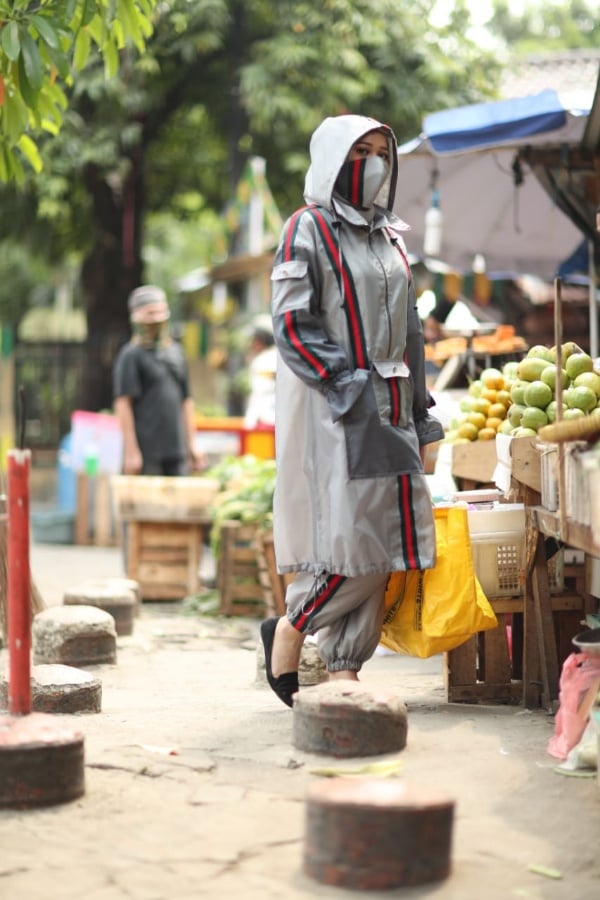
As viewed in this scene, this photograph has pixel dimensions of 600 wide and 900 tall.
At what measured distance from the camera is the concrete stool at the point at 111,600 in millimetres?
7812

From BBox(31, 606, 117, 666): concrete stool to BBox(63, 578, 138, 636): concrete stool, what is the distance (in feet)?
3.06

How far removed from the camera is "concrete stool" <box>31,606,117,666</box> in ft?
21.9

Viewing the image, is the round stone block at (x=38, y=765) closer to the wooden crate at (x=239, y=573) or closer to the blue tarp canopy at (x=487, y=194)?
the wooden crate at (x=239, y=573)

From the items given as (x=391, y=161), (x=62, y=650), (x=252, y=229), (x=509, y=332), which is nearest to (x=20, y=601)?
(x=391, y=161)

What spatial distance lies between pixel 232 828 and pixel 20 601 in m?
0.91

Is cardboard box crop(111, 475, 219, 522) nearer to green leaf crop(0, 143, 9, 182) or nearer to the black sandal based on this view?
green leaf crop(0, 143, 9, 182)

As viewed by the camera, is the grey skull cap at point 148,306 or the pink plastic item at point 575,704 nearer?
the pink plastic item at point 575,704

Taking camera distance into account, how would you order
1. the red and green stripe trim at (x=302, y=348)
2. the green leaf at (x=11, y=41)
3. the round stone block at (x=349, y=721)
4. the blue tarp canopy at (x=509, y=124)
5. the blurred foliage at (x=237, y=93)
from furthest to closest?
the blurred foliage at (x=237, y=93) → the blue tarp canopy at (x=509, y=124) → the green leaf at (x=11, y=41) → the red and green stripe trim at (x=302, y=348) → the round stone block at (x=349, y=721)

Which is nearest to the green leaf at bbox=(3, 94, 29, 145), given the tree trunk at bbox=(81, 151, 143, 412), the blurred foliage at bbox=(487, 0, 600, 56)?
the tree trunk at bbox=(81, 151, 143, 412)

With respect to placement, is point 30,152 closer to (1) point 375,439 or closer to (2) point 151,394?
(1) point 375,439

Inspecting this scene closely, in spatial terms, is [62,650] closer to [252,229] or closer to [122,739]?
[122,739]

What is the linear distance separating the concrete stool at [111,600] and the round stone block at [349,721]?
11.7ft

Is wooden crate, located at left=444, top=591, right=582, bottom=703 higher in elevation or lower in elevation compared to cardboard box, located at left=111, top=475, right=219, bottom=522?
lower

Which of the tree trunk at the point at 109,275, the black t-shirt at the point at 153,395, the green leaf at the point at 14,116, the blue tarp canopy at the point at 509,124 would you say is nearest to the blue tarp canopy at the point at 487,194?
the blue tarp canopy at the point at 509,124
